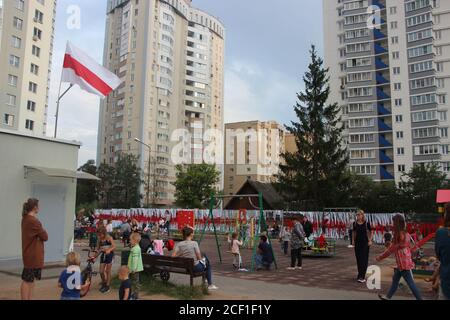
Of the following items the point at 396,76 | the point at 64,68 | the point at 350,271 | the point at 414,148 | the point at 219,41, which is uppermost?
the point at 219,41

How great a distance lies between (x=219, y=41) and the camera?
104625 millimetres

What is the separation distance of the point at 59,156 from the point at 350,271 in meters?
10.7

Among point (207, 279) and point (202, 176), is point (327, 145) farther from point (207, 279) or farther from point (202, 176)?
point (207, 279)

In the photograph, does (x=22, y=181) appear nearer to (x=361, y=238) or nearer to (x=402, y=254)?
(x=361, y=238)

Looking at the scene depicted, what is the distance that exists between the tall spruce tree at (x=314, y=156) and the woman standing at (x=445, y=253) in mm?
Result: 34009

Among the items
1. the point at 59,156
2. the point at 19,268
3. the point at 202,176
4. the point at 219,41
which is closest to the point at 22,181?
the point at 59,156

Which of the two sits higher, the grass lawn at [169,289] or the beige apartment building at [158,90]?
the beige apartment building at [158,90]

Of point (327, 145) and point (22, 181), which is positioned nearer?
point (22, 181)

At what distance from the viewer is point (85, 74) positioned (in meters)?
15.0

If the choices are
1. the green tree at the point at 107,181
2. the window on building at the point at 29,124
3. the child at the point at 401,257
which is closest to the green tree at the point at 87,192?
the green tree at the point at 107,181

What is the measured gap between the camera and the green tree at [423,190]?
42.2 meters

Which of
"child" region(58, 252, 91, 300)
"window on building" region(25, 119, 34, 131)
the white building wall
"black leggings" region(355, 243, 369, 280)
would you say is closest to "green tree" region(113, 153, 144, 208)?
"window on building" region(25, 119, 34, 131)

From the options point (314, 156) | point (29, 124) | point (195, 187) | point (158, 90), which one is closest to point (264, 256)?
point (314, 156)

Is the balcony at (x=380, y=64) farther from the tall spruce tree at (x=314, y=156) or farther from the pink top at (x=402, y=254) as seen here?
the pink top at (x=402, y=254)
